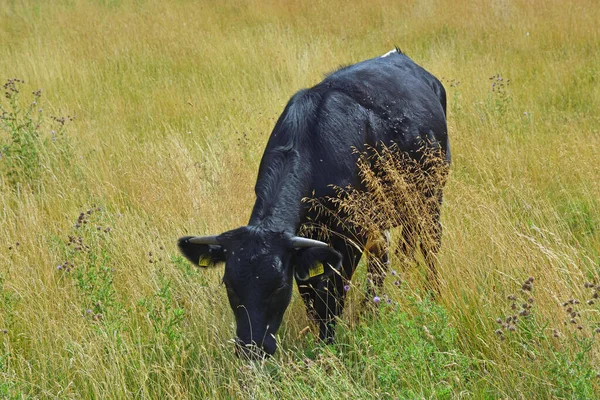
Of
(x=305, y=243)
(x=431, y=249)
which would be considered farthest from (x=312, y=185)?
(x=431, y=249)

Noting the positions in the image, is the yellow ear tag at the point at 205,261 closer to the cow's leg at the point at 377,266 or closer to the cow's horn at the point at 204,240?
the cow's horn at the point at 204,240

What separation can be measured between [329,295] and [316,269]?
691mm

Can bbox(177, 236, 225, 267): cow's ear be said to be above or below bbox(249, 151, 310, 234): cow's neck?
below

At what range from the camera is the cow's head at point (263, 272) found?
346 centimetres

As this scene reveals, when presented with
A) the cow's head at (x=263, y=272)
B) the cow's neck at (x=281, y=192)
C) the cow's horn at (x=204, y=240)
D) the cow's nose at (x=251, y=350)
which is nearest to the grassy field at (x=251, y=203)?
the cow's nose at (x=251, y=350)

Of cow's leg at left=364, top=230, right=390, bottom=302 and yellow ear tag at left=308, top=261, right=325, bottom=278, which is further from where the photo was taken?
cow's leg at left=364, top=230, right=390, bottom=302

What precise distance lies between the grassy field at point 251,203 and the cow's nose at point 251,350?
0.29 feet

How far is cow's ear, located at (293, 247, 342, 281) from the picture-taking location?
355 centimetres

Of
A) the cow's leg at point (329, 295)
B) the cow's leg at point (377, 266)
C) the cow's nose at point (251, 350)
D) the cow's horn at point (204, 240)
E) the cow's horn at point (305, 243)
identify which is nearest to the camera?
the cow's nose at point (251, 350)

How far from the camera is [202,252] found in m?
3.80

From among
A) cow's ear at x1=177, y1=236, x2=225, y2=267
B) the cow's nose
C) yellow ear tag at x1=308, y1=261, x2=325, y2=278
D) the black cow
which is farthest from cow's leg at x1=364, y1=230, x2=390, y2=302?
cow's ear at x1=177, y1=236, x2=225, y2=267

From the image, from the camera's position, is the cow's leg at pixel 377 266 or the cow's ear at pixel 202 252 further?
the cow's leg at pixel 377 266

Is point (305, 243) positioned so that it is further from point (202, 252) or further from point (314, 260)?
point (202, 252)

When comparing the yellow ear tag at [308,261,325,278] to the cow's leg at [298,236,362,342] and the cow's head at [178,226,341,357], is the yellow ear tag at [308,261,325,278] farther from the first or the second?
the cow's leg at [298,236,362,342]
